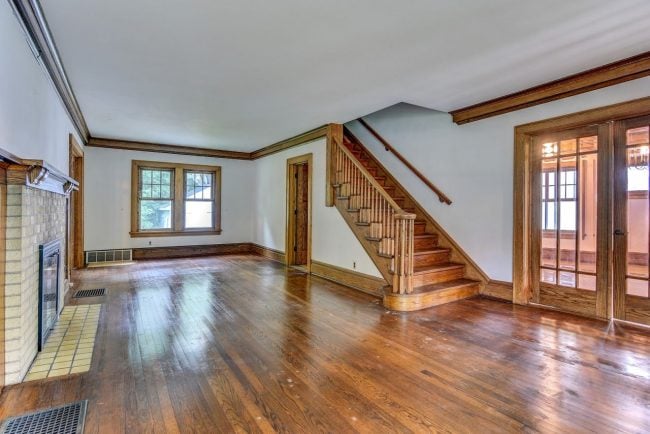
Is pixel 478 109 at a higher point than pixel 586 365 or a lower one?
higher

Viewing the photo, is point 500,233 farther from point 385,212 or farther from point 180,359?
point 180,359

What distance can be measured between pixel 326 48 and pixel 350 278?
342 centimetres

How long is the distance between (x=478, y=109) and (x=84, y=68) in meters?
4.70

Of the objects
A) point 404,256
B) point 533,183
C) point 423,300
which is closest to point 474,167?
point 533,183

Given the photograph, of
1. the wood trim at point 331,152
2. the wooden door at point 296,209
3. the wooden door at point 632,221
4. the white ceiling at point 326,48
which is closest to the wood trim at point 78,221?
the white ceiling at point 326,48

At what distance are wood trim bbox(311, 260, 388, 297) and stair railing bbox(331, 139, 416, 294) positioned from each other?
0.45 m

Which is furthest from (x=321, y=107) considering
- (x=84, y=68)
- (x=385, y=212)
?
(x=84, y=68)

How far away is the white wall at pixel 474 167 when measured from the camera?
4.47m

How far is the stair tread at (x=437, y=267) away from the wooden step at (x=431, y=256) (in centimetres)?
7

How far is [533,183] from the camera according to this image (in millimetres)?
4363

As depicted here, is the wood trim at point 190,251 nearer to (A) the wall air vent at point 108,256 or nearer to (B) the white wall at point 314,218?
(A) the wall air vent at point 108,256

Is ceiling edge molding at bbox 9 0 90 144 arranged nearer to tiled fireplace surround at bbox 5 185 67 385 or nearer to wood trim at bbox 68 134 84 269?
tiled fireplace surround at bbox 5 185 67 385

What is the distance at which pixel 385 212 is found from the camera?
464 cm

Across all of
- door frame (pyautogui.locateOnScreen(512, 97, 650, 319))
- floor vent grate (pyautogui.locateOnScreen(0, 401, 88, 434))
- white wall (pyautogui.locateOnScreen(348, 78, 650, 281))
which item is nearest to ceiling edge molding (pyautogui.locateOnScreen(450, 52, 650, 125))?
white wall (pyautogui.locateOnScreen(348, 78, 650, 281))
